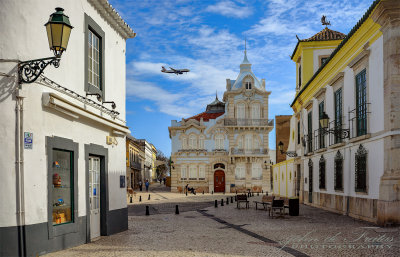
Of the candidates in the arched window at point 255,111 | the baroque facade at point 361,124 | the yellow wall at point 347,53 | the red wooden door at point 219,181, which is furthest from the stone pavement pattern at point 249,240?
the arched window at point 255,111

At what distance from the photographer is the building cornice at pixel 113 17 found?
432 inches

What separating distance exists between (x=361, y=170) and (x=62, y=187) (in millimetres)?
11233

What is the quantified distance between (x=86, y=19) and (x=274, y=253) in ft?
22.8

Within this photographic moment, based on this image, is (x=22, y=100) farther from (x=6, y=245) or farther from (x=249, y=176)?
(x=249, y=176)

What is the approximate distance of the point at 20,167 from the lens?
→ 287 inches

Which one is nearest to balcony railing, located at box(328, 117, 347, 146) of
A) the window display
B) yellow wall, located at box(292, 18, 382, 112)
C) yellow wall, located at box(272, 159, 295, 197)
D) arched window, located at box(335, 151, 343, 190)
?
arched window, located at box(335, 151, 343, 190)

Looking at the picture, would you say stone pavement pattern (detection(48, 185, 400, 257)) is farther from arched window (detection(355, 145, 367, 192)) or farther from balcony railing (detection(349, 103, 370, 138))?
balcony railing (detection(349, 103, 370, 138))

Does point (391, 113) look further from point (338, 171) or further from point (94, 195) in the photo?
point (94, 195)

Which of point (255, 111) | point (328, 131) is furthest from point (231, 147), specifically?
point (328, 131)

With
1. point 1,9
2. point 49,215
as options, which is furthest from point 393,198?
point 1,9

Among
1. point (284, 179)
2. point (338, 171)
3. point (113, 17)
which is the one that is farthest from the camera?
point (284, 179)

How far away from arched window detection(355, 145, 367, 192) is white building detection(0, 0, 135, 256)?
8.69 metres

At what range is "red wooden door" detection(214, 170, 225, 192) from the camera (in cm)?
4710

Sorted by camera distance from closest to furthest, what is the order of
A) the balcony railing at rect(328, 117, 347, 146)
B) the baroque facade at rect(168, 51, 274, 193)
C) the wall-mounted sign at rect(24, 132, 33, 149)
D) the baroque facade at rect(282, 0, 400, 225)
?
the wall-mounted sign at rect(24, 132, 33, 149)
the baroque facade at rect(282, 0, 400, 225)
the balcony railing at rect(328, 117, 347, 146)
the baroque facade at rect(168, 51, 274, 193)
